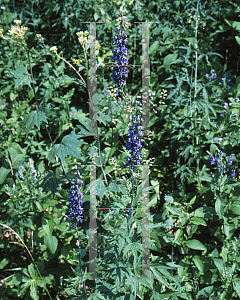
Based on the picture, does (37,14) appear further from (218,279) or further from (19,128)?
(218,279)

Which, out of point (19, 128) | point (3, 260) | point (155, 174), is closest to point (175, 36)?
point (155, 174)

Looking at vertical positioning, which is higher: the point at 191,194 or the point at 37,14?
the point at 37,14

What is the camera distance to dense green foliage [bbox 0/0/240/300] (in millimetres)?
2236

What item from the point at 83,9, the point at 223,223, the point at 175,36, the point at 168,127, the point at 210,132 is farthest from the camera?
the point at 83,9

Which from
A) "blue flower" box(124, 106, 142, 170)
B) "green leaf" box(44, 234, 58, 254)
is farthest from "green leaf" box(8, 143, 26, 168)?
"blue flower" box(124, 106, 142, 170)

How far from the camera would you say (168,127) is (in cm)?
322

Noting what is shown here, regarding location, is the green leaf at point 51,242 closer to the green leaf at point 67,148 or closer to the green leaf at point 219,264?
the green leaf at point 67,148

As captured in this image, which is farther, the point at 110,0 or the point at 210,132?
the point at 110,0

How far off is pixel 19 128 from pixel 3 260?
57.3 inches

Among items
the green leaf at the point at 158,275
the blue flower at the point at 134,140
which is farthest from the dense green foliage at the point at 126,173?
the blue flower at the point at 134,140

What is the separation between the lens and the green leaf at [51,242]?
8.80ft

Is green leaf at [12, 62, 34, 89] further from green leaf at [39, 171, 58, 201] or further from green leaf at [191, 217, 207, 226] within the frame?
green leaf at [191, 217, 207, 226]

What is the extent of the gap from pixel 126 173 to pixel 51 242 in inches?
37.3

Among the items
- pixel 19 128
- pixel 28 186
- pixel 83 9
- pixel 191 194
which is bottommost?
pixel 191 194
